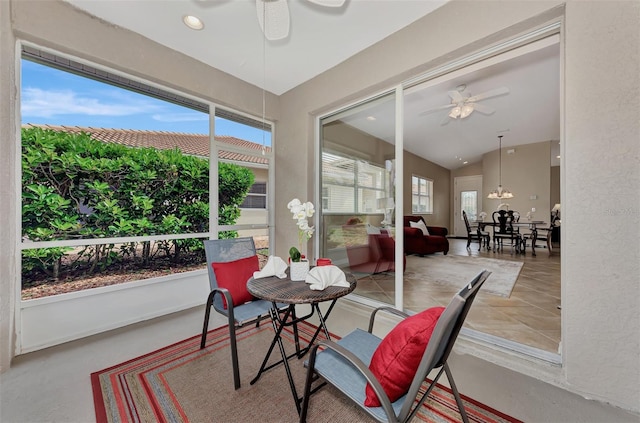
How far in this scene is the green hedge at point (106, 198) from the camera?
2.18 meters

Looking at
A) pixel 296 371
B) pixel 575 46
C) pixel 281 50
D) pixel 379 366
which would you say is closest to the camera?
pixel 379 366

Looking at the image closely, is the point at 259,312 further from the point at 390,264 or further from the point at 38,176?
the point at 38,176

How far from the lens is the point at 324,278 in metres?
1.65

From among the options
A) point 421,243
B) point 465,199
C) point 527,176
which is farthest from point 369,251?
point 465,199

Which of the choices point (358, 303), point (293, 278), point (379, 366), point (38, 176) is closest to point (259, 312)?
point (293, 278)

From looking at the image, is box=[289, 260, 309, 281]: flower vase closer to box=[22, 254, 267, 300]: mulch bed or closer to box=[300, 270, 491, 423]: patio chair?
box=[300, 270, 491, 423]: patio chair

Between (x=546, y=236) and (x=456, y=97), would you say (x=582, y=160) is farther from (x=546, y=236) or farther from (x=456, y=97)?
(x=546, y=236)

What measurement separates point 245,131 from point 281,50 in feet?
4.08

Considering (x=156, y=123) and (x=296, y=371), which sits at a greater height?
(x=156, y=123)

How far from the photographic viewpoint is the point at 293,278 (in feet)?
5.98

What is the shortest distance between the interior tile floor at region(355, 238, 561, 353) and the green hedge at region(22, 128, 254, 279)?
232cm

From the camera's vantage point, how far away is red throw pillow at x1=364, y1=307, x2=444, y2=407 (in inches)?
38.2

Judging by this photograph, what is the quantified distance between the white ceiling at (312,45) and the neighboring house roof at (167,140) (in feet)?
2.95

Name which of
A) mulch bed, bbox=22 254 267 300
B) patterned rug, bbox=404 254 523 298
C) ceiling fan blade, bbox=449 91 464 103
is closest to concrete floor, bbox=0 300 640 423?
mulch bed, bbox=22 254 267 300
